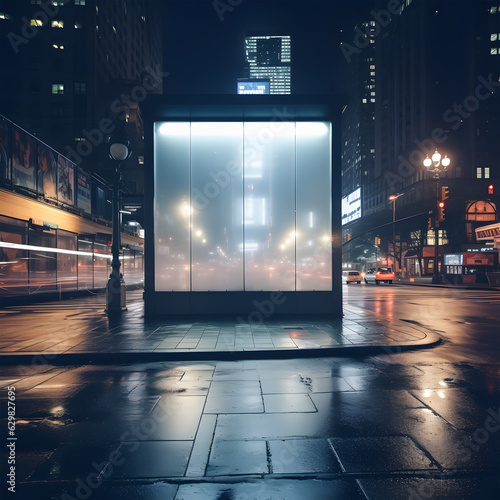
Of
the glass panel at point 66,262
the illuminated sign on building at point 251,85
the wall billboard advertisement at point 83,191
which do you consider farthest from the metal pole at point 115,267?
the wall billboard advertisement at point 83,191

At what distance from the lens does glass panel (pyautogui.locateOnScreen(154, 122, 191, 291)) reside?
11492mm

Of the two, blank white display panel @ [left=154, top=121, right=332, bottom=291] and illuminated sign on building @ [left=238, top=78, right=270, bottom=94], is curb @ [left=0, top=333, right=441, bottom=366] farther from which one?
illuminated sign on building @ [left=238, top=78, right=270, bottom=94]

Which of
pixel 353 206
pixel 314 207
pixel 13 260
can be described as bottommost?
pixel 13 260

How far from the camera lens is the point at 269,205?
11.7 m

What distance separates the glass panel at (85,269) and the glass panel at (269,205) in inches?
589

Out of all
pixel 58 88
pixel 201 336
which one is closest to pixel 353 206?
pixel 58 88

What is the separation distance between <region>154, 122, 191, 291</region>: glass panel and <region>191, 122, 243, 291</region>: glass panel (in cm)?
25

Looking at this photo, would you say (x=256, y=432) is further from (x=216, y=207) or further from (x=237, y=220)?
(x=216, y=207)

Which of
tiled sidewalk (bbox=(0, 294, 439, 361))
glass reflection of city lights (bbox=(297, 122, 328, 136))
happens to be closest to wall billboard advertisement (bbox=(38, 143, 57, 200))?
tiled sidewalk (bbox=(0, 294, 439, 361))

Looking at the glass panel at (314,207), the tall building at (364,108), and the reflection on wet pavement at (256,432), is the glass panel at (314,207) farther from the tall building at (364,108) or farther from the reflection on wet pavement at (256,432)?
the tall building at (364,108)

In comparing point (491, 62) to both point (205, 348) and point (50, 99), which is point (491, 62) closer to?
point (50, 99)

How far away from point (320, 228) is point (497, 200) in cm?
5497

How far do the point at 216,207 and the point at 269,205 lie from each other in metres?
1.82

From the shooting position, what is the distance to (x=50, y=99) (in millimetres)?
48906
